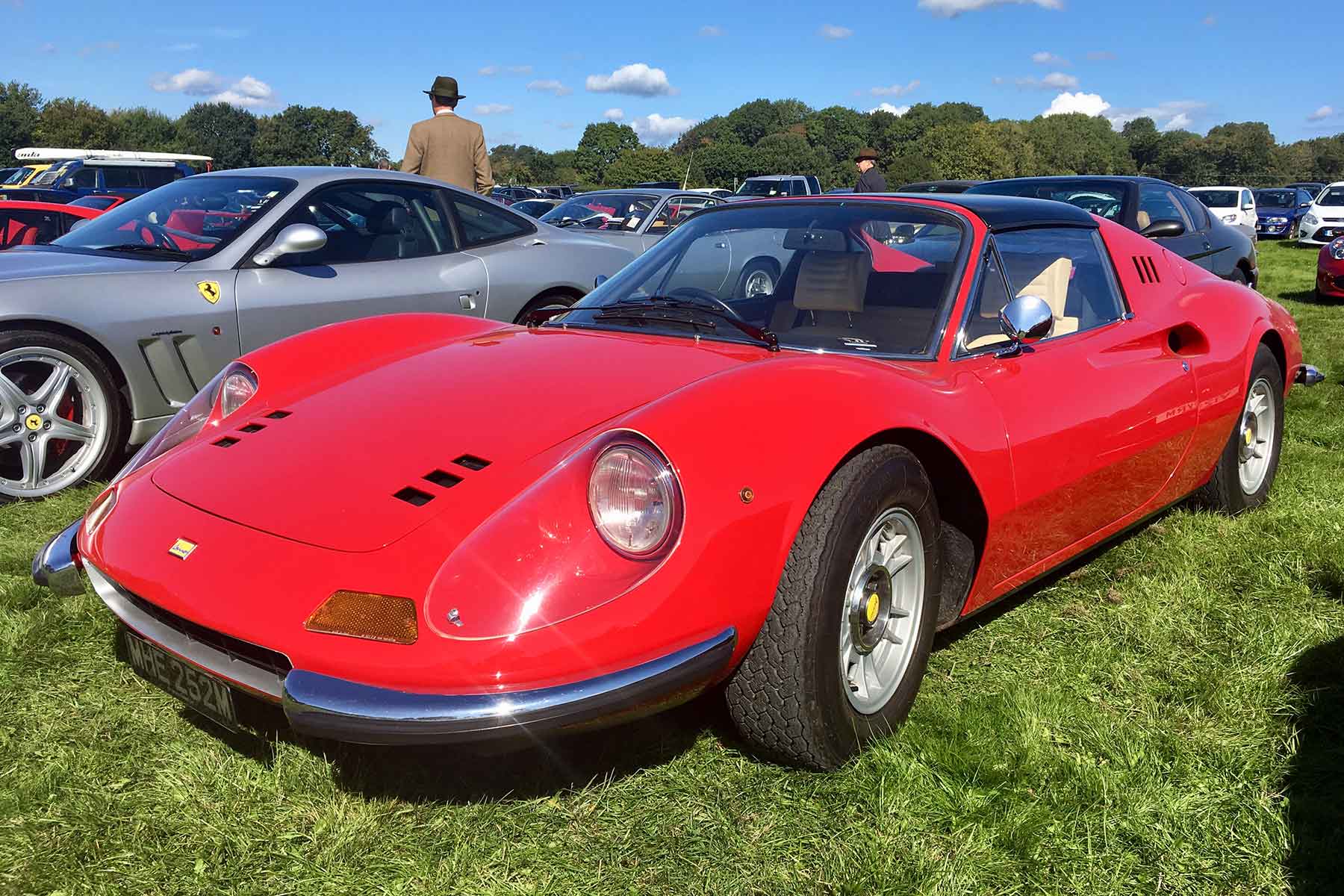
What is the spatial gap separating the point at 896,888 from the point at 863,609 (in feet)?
1.99

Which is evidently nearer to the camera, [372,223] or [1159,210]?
[372,223]

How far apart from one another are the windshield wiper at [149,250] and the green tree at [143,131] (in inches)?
3122

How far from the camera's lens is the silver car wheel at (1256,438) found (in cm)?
407

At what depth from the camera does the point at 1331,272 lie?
1115cm

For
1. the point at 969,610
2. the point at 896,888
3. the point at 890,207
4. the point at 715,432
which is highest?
the point at 890,207

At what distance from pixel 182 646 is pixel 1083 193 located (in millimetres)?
7817

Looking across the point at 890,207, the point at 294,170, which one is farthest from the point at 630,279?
the point at 294,170

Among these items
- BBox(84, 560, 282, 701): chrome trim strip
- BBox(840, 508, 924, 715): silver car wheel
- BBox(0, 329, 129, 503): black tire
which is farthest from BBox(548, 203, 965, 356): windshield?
BBox(0, 329, 129, 503): black tire

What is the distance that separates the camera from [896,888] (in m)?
1.92

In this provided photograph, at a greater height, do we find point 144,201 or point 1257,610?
point 144,201

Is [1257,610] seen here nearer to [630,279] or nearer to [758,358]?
[758,358]

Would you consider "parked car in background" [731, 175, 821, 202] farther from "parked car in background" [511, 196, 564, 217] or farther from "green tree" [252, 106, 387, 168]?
"green tree" [252, 106, 387, 168]

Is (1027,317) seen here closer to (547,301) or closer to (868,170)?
(547,301)

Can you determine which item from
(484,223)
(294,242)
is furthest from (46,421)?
(484,223)
